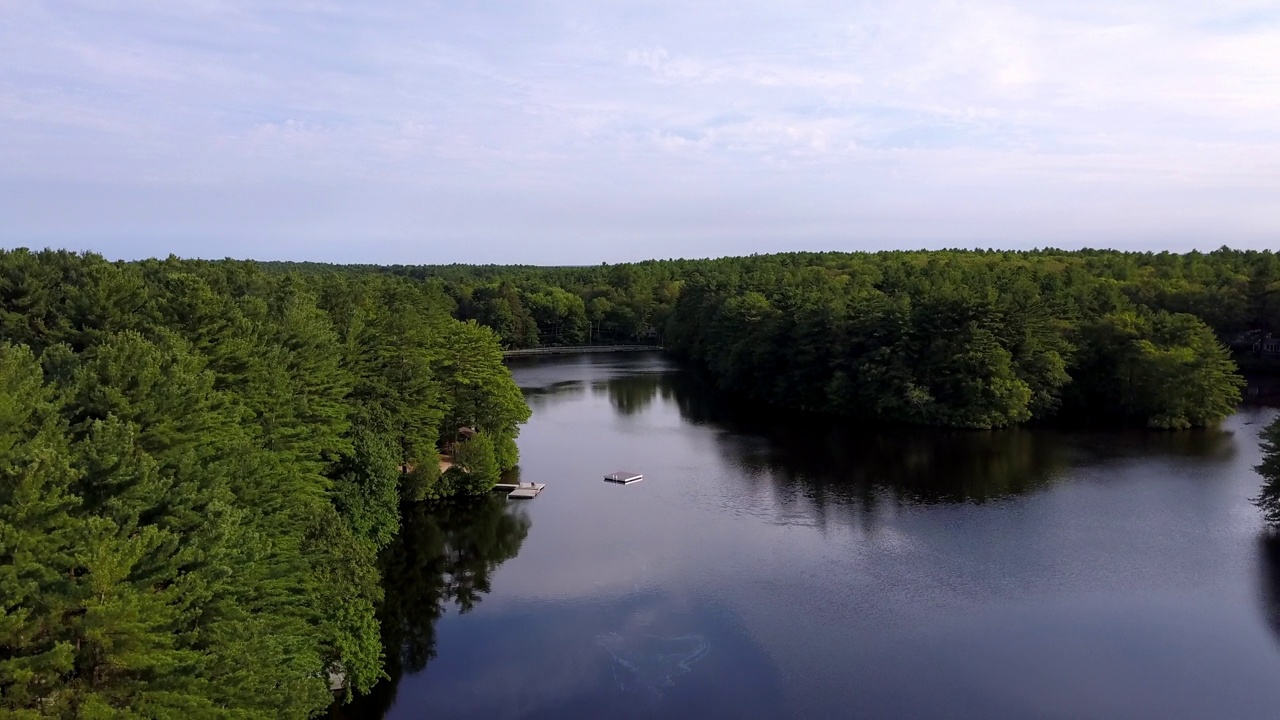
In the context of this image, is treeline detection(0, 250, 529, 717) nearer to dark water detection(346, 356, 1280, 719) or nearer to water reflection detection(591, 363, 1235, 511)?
dark water detection(346, 356, 1280, 719)

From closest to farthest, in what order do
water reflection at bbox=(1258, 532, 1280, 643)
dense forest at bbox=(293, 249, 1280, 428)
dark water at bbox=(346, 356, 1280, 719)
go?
1. dark water at bbox=(346, 356, 1280, 719)
2. water reflection at bbox=(1258, 532, 1280, 643)
3. dense forest at bbox=(293, 249, 1280, 428)

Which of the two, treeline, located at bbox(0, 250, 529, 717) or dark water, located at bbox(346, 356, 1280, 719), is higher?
treeline, located at bbox(0, 250, 529, 717)

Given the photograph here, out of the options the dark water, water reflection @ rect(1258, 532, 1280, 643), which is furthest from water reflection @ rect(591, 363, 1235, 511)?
water reflection @ rect(1258, 532, 1280, 643)

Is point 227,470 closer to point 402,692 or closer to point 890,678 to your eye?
point 402,692

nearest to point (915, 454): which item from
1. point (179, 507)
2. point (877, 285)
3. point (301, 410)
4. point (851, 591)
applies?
point (851, 591)

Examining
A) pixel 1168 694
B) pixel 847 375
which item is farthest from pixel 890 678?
pixel 847 375

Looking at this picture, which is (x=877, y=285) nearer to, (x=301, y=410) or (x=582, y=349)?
(x=582, y=349)
